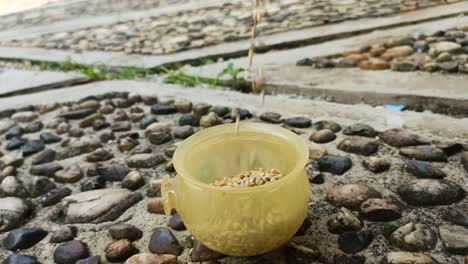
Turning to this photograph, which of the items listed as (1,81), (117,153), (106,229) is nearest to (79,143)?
(117,153)

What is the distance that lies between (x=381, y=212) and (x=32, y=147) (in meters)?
1.20

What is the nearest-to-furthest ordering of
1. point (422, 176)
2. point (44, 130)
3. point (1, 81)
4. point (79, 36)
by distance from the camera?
point (422, 176) < point (44, 130) < point (1, 81) < point (79, 36)

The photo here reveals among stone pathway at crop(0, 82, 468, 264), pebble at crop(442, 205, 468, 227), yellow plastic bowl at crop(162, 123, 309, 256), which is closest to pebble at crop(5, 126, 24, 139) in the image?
stone pathway at crop(0, 82, 468, 264)

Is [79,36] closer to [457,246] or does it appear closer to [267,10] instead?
[267,10]

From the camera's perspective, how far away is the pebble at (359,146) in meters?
1.36

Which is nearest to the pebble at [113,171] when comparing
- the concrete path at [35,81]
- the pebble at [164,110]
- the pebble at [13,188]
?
the pebble at [13,188]

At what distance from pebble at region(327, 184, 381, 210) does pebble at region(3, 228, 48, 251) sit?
28.5 inches

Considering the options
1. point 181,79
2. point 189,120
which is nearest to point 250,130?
point 189,120

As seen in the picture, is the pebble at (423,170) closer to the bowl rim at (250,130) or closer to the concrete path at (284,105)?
the concrete path at (284,105)

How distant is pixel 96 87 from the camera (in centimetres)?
224

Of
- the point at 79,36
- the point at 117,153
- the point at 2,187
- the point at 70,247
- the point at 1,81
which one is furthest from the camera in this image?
the point at 79,36

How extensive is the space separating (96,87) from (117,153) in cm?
79

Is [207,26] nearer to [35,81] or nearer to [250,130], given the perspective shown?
[35,81]

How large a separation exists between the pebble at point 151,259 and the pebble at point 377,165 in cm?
60
